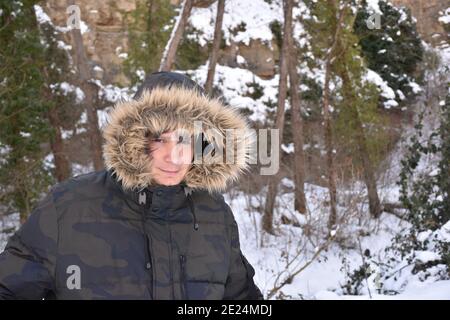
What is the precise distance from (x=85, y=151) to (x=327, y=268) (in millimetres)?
9518

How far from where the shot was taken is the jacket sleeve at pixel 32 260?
1.87 meters

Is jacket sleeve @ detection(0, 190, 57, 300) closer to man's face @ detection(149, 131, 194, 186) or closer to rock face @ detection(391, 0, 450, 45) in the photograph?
man's face @ detection(149, 131, 194, 186)

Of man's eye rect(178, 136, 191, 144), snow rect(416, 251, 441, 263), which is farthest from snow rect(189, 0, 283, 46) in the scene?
man's eye rect(178, 136, 191, 144)

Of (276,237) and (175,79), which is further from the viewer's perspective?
(276,237)

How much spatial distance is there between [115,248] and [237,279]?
0.57 meters

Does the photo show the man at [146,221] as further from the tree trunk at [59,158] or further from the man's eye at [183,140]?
the tree trunk at [59,158]

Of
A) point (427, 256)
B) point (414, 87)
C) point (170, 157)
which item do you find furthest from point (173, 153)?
point (414, 87)

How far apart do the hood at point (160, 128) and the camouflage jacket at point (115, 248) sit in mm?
75

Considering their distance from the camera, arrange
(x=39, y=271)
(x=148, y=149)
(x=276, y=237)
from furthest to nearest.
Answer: (x=276, y=237)
(x=148, y=149)
(x=39, y=271)

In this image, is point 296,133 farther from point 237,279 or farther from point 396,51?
point 237,279

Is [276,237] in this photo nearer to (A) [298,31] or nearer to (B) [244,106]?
(B) [244,106]

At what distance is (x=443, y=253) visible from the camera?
6.43 meters

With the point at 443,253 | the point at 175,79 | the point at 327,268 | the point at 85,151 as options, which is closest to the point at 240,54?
the point at 85,151

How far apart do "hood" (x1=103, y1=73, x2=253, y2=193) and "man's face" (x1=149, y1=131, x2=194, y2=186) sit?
0.03 m
